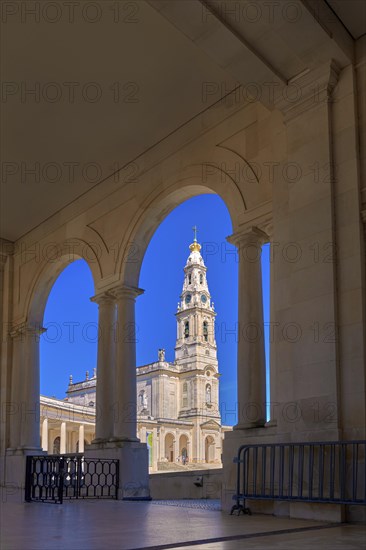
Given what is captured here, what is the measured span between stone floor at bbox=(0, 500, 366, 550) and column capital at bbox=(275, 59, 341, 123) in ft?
21.3

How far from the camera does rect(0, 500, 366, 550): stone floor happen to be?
7017mm

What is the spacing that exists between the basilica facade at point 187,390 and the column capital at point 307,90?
209 feet

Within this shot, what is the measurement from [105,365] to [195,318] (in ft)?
207

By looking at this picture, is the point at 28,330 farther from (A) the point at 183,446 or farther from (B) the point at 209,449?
(B) the point at 209,449

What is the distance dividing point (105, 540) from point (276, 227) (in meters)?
6.40

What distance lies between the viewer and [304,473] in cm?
1005

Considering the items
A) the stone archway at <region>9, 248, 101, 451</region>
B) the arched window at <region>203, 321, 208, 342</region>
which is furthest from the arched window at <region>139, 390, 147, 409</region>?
the stone archway at <region>9, 248, 101, 451</region>

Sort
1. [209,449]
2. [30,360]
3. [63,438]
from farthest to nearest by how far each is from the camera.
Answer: [209,449] < [63,438] < [30,360]

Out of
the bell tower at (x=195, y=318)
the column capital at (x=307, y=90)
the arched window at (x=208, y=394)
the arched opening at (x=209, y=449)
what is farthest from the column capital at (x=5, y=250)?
the arched window at (x=208, y=394)

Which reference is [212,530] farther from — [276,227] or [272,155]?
[272,155]

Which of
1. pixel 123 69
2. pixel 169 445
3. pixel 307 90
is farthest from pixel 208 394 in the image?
pixel 307 90

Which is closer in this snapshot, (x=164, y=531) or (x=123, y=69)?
(x=164, y=531)

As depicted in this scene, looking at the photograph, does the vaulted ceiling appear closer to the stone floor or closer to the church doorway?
the stone floor

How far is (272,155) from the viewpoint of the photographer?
42.4 ft
